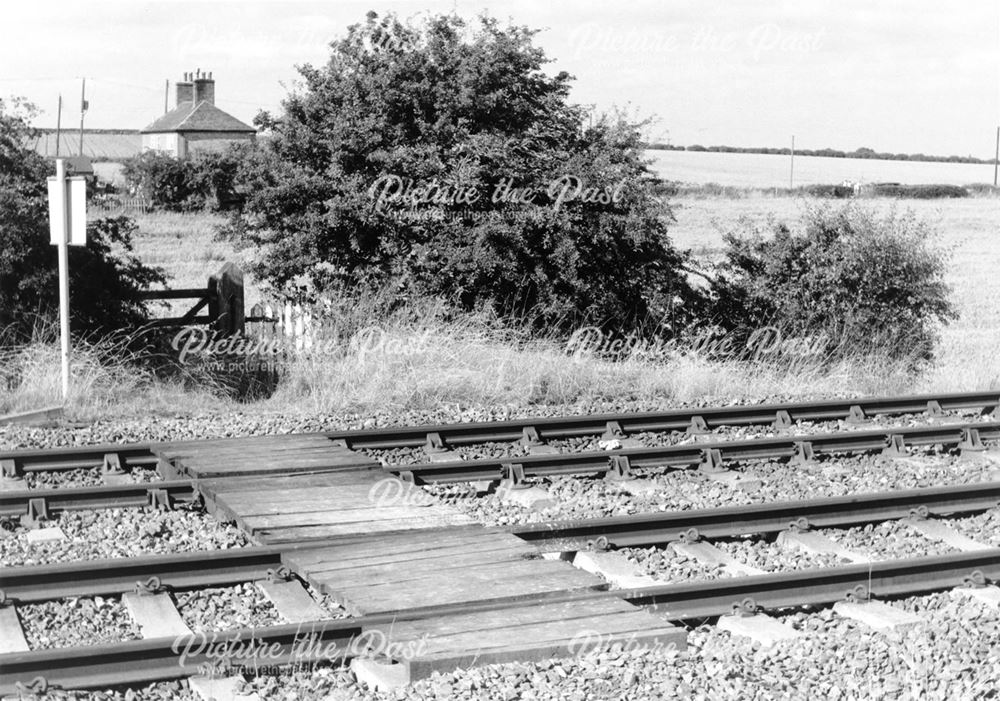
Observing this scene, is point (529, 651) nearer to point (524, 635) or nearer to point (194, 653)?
point (524, 635)

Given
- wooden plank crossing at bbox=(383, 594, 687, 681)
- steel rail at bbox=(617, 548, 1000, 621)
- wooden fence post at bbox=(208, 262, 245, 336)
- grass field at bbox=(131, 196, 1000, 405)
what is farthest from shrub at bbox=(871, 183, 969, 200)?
wooden plank crossing at bbox=(383, 594, 687, 681)

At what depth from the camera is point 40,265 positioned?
1249 cm

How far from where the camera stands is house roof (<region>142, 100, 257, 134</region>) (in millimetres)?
60312

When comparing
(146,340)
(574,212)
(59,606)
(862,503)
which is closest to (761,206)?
(574,212)

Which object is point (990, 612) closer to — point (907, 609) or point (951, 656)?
point (907, 609)

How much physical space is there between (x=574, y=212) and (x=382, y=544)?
27.3 feet

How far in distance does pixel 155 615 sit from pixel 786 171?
73.0m

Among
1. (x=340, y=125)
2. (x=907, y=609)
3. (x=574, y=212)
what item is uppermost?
(x=340, y=125)

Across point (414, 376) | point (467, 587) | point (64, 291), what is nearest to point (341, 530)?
point (467, 587)

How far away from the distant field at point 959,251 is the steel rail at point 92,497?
9.49 m

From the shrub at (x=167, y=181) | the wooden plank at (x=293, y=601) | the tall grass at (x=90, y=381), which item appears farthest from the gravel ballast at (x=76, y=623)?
the shrub at (x=167, y=181)

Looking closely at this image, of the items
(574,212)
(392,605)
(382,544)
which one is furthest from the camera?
(574,212)

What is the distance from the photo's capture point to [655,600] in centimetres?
637

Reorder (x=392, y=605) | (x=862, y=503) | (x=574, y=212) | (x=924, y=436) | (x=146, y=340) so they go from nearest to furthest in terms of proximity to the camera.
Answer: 1. (x=392, y=605)
2. (x=862, y=503)
3. (x=924, y=436)
4. (x=146, y=340)
5. (x=574, y=212)
